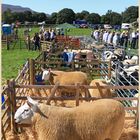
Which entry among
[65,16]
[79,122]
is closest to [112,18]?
[65,16]

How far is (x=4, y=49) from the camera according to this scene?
24469 mm

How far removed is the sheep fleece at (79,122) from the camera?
201 inches

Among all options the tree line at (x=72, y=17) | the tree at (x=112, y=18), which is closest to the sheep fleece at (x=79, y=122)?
the tree line at (x=72, y=17)

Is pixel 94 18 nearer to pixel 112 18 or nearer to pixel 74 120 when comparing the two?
pixel 112 18

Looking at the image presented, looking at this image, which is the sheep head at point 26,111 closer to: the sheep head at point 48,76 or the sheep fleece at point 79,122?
the sheep fleece at point 79,122

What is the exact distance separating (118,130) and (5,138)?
6.39ft

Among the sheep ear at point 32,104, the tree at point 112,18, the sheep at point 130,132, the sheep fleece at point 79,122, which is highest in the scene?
the tree at point 112,18

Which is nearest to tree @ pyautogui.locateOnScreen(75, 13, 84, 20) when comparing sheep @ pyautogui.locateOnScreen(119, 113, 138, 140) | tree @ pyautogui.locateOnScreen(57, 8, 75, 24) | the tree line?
the tree line

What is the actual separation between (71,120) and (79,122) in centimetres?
13

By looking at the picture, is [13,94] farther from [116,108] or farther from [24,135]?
[116,108]

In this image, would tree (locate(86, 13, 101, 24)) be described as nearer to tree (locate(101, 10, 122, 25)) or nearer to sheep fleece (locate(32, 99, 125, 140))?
tree (locate(101, 10, 122, 25))

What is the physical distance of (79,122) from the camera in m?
5.18

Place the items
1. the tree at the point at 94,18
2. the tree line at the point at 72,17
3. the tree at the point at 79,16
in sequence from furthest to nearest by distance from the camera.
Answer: the tree at the point at 79,16
the tree at the point at 94,18
the tree line at the point at 72,17

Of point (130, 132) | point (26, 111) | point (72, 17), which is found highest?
point (72, 17)
